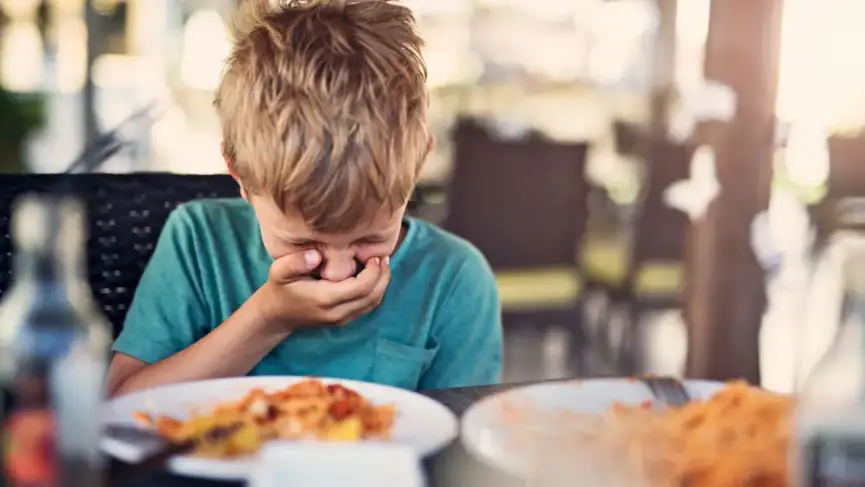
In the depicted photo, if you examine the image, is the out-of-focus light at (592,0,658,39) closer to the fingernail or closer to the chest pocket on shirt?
the chest pocket on shirt

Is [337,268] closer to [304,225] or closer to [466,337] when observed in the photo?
[304,225]

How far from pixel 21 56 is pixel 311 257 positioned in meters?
3.07

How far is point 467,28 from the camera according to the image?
5.05 m

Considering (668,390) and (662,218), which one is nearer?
(668,390)

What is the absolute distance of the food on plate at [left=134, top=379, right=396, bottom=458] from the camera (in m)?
0.68

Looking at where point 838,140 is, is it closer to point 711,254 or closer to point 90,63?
point 711,254

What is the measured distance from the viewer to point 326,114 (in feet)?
3.31

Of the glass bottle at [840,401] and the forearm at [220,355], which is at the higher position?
the glass bottle at [840,401]

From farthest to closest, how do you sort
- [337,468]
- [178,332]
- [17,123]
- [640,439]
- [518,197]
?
[17,123] → [518,197] → [178,332] → [640,439] → [337,468]

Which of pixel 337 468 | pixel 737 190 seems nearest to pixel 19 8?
pixel 737 190

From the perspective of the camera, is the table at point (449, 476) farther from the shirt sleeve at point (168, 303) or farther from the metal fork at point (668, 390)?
the shirt sleeve at point (168, 303)

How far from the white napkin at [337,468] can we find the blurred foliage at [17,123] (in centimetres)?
296

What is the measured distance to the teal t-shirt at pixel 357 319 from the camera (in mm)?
1199

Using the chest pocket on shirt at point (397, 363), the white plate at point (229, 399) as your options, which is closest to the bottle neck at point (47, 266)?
the white plate at point (229, 399)
